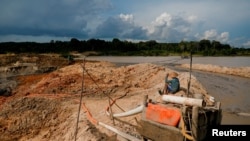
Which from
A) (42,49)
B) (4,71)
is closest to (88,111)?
(4,71)

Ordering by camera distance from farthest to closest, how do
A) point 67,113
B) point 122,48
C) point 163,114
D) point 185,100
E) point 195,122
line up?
1. point 122,48
2. point 67,113
3. point 163,114
4. point 185,100
5. point 195,122

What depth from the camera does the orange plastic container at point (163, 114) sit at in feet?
25.9

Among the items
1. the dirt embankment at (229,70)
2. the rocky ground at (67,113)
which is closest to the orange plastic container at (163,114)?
the rocky ground at (67,113)

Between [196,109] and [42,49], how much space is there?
6994 cm

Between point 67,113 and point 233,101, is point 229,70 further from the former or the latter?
point 67,113

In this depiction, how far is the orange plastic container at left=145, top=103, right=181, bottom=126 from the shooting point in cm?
791

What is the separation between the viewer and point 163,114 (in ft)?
26.9

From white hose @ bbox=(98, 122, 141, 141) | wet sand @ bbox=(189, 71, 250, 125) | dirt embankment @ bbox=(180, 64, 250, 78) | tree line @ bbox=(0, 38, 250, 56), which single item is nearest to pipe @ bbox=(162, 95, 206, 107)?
white hose @ bbox=(98, 122, 141, 141)

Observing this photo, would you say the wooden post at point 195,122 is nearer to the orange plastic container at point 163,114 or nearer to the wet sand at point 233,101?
the orange plastic container at point 163,114

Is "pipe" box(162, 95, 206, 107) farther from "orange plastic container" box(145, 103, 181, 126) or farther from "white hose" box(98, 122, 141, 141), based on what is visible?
"white hose" box(98, 122, 141, 141)

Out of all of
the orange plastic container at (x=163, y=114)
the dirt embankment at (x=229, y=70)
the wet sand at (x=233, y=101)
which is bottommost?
the wet sand at (x=233, y=101)

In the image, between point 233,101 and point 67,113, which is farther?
point 233,101

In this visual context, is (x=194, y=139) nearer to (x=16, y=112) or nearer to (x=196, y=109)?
(x=196, y=109)

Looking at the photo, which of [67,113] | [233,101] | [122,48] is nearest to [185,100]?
[67,113]
